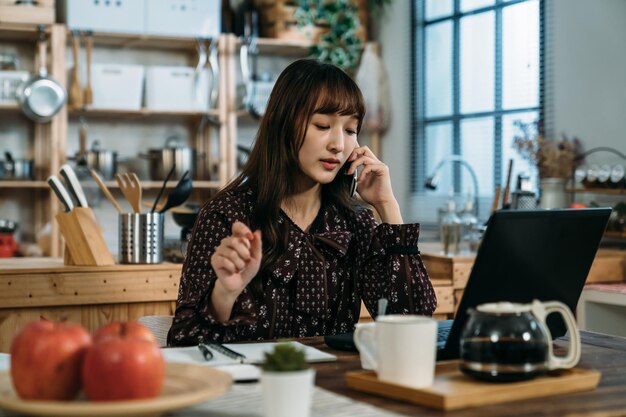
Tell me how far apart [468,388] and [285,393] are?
30 centimetres

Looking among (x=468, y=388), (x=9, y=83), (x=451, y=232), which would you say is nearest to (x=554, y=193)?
(x=451, y=232)

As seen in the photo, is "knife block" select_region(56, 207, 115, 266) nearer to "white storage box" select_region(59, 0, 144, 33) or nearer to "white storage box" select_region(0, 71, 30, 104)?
"white storage box" select_region(0, 71, 30, 104)

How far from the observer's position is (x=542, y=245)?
59.5 inches

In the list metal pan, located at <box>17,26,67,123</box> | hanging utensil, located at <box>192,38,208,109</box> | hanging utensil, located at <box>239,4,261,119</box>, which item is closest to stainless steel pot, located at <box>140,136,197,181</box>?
hanging utensil, located at <box>192,38,208,109</box>

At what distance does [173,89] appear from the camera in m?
5.71

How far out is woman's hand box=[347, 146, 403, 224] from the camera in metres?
2.19

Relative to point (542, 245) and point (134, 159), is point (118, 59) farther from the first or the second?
point (542, 245)

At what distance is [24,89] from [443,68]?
2412mm

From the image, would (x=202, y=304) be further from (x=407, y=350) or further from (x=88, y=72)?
(x=88, y=72)

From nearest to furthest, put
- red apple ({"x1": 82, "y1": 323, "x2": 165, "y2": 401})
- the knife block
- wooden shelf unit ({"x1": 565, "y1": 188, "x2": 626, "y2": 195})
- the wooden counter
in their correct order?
red apple ({"x1": 82, "y1": 323, "x2": 165, "y2": 401}) < the wooden counter < the knife block < wooden shelf unit ({"x1": 565, "y1": 188, "x2": 626, "y2": 195})

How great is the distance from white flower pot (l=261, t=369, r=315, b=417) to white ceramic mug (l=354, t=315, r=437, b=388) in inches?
7.9

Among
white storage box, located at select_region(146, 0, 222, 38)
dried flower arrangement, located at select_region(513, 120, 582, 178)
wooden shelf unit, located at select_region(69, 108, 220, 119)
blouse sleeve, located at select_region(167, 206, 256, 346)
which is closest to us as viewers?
blouse sleeve, located at select_region(167, 206, 256, 346)

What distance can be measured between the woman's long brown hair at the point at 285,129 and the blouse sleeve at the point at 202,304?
12 cm

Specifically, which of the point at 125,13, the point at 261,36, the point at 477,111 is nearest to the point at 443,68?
the point at 477,111
